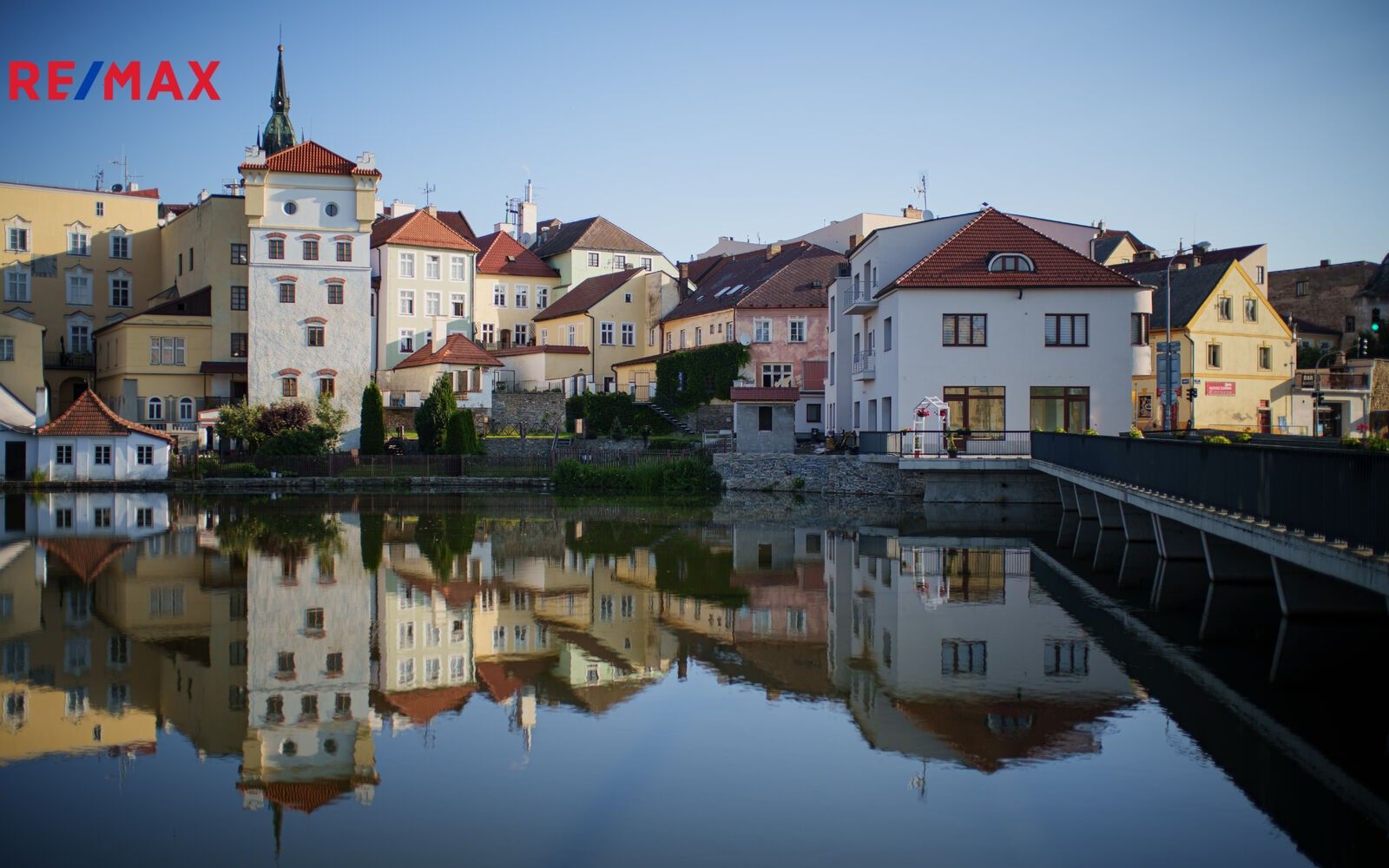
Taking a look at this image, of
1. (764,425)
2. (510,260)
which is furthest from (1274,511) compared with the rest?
(510,260)

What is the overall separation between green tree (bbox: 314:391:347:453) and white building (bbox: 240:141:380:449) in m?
1.13

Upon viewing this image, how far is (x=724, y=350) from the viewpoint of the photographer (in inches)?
2208

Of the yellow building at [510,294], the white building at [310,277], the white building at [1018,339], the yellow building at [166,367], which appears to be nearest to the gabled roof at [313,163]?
the white building at [310,277]

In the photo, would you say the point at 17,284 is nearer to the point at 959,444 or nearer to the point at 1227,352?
the point at 959,444

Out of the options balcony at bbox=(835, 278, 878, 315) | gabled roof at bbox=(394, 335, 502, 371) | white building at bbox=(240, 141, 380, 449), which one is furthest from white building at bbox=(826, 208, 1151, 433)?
white building at bbox=(240, 141, 380, 449)

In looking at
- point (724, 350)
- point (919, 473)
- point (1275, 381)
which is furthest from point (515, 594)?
point (1275, 381)

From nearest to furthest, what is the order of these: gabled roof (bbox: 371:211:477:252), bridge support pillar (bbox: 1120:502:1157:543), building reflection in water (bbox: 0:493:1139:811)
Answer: building reflection in water (bbox: 0:493:1139:811) → bridge support pillar (bbox: 1120:502:1157:543) → gabled roof (bbox: 371:211:477:252)

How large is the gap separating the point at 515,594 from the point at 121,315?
184ft

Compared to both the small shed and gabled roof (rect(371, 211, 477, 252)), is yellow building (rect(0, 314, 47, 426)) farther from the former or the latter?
the small shed

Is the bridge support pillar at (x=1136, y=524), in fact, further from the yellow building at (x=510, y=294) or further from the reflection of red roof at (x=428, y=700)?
the yellow building at (x=510, y=294)

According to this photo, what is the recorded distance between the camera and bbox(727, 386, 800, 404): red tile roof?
1886 inches

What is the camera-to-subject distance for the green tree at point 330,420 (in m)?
53.1

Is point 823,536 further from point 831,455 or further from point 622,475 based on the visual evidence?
point 622,475

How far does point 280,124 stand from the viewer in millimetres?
75562
